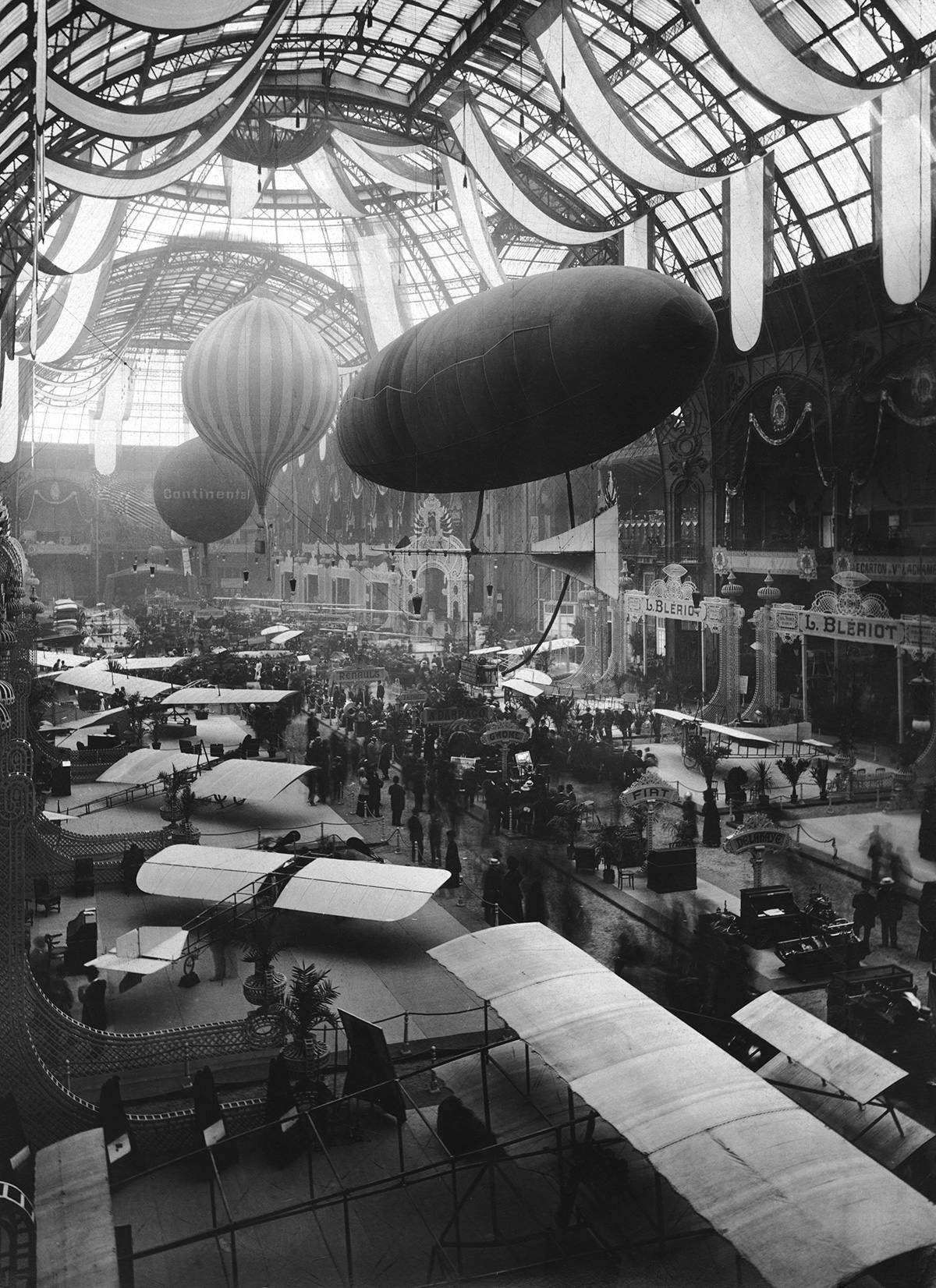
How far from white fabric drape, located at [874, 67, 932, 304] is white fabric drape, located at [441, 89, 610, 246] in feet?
14.9

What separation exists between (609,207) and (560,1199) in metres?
16.8

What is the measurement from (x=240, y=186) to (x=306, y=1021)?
1672 cm

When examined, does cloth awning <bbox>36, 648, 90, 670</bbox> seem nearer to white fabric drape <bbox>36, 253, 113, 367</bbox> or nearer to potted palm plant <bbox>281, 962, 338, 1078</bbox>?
white fabric drape <bbox>36, 253, 113, 367</bbox>

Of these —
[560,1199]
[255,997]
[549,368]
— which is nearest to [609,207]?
[549,368]

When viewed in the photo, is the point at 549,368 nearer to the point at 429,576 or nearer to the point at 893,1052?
the point at 893,1052

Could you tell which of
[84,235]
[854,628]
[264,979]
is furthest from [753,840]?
[84,235]

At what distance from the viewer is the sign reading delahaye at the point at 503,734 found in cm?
1936

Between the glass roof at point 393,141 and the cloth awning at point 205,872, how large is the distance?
1034 cm

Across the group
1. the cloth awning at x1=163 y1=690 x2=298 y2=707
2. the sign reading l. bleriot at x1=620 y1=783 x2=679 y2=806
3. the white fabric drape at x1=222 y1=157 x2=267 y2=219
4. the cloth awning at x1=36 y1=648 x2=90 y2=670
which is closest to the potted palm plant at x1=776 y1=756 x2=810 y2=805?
the sign reading l. bleriot at x1=620 y1=783 x2=679 y2=806

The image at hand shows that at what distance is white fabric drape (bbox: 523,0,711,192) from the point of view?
52.2 feet

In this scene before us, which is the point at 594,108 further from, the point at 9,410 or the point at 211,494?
the point at 9,410

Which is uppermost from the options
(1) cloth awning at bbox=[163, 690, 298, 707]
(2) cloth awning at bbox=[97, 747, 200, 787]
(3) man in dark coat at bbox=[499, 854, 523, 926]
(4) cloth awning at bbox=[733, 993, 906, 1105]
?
(1) cloth awning at bbox=[163, 690, 298, 707]

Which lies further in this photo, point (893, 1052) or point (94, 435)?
point (94, 435)

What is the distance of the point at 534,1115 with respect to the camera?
29.9 ft
